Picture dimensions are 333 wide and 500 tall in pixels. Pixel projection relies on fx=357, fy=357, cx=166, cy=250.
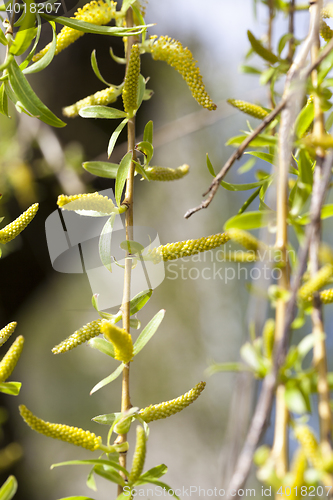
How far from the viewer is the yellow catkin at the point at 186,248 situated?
0.27m

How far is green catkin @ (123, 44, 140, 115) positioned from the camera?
0.87 ft

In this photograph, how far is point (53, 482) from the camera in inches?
43.8

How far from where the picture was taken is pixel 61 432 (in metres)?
0.22

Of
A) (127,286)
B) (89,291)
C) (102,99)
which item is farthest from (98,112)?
(89,291)

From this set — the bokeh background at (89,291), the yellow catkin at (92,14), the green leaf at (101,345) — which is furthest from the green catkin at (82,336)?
the bokeh background at (89,291)

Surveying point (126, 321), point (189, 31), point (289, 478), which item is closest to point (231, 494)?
point (289, 478)

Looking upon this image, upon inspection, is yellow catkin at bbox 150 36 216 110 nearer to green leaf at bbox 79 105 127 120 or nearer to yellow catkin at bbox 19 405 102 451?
green leaf at bbox 79 105 127 120

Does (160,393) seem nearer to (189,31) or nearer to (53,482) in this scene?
(53,482)

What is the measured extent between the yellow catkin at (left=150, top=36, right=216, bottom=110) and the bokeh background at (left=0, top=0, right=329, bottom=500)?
61cm

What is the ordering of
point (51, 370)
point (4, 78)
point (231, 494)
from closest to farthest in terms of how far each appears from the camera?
point (231, 494) < point (4, 78) < point (51, 370)

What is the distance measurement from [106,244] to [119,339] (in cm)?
9

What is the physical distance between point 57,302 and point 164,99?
29.3 inches

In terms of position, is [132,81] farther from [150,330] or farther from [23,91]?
[150,330]

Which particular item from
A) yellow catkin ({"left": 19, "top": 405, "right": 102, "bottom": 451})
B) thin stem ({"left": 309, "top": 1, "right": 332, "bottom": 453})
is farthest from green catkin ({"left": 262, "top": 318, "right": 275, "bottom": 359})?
yellow catkin ({"left": 19, "top": 405, "right": 102, "bottom": 451})
